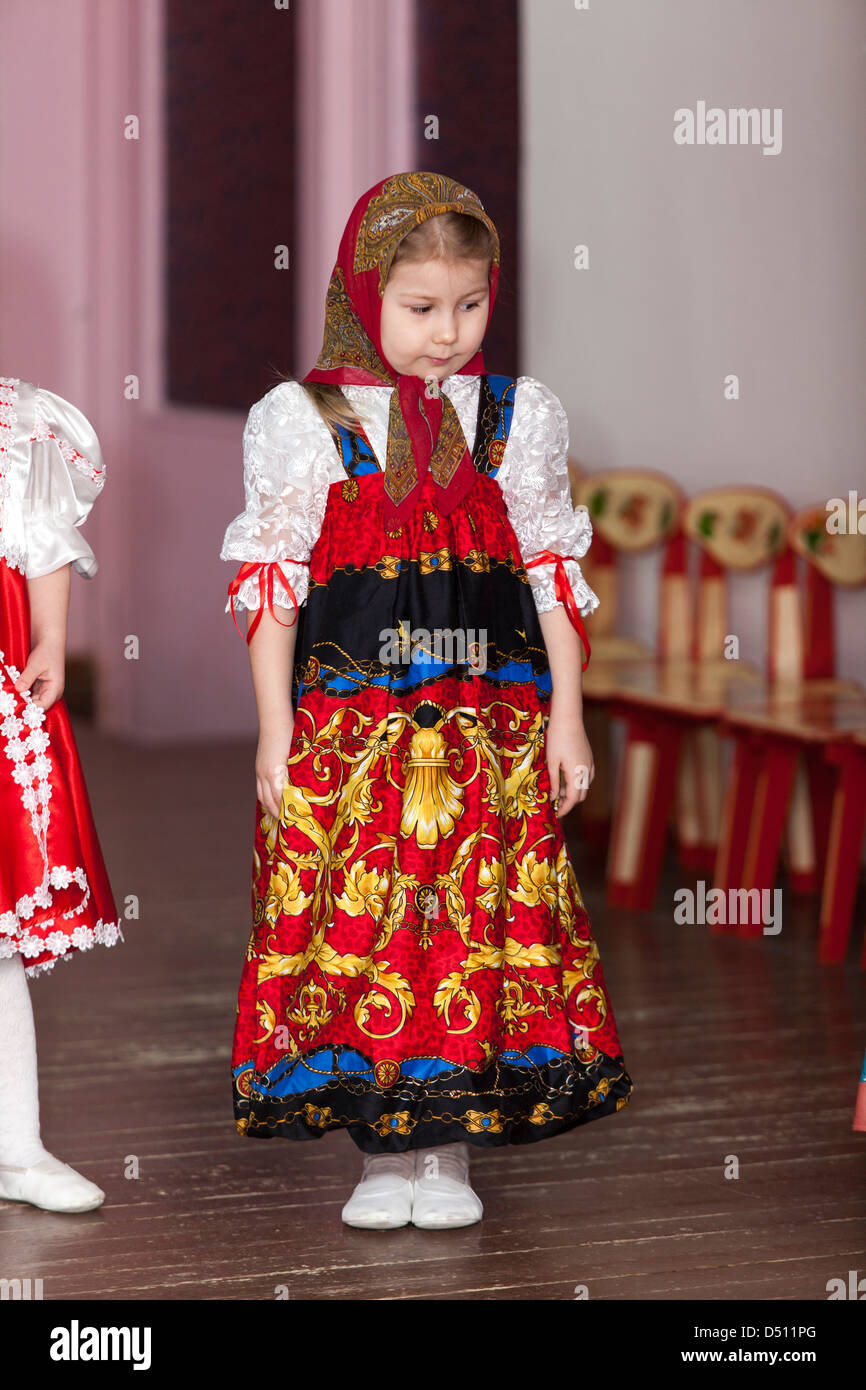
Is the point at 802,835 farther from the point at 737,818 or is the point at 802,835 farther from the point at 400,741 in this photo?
the point at 400,741

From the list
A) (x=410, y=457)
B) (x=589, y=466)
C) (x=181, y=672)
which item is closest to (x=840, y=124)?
(x=589, y=466)

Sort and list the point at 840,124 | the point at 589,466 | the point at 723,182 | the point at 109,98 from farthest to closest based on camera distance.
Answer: the point at 109,98 → the point at 589,466 → the point at 723,182 → the point at 840,124

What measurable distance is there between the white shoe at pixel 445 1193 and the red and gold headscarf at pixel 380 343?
2.42 ft

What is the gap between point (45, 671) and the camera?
1.97 m

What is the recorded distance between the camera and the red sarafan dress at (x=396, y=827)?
6.22 ft

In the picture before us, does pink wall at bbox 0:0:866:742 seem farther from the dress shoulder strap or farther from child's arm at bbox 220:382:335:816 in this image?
child's arm at bbox 220:382:335:816

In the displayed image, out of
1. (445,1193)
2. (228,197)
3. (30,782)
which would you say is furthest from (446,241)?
(228,197)

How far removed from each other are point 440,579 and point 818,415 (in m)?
2.59

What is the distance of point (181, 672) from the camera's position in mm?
6793

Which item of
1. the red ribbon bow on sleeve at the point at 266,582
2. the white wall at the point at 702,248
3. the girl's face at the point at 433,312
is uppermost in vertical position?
the white wall at the point at 702,248

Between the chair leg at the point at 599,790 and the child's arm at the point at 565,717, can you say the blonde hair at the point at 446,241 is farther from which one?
the chair leg at the point at 599,790

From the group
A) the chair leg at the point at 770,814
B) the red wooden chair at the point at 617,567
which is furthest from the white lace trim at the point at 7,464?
the red wooden chair at the point at 617,567

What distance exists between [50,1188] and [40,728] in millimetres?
535

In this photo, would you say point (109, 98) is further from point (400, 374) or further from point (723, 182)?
point (400, 374)
